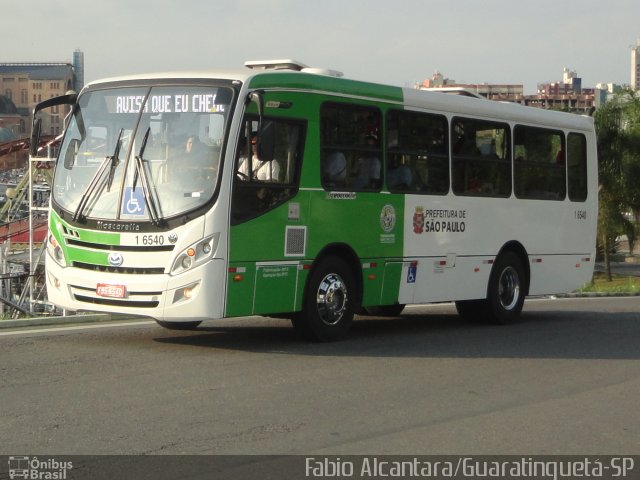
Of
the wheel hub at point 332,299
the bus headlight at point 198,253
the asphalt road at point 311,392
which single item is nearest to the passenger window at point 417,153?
the wheel hub at point 332,299

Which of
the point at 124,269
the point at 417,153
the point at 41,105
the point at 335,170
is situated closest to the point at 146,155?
the point at 124,269

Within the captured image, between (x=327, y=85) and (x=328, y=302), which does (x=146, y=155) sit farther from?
Answer: (x=328, y=302)

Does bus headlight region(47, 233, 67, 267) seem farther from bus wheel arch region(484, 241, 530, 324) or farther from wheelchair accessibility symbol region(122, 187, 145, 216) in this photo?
bus wheel arch region(484, 241, 530, 324)

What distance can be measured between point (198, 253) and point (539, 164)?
703 cm

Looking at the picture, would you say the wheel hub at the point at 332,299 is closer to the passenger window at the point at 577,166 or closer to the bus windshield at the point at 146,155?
the bus windshield at the point at 146,155

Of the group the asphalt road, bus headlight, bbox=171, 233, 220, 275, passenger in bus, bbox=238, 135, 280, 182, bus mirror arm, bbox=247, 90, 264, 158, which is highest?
bus mirror arm, bbox=247, 90, 264, 158

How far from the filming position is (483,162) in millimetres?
15523

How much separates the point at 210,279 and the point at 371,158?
9.68ft

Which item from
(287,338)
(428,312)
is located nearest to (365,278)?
(287,338)

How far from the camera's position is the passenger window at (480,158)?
15.0 m

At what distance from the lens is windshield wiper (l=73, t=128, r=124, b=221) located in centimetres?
1188

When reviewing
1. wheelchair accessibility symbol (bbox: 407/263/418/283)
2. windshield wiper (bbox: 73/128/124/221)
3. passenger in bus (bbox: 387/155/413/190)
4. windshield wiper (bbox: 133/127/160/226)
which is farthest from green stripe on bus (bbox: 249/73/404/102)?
wheelchair accessibility symbol (bbox: 407/263/418/283)

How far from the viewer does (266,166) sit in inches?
473

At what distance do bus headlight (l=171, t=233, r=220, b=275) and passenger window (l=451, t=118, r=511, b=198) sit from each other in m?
4.50
